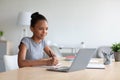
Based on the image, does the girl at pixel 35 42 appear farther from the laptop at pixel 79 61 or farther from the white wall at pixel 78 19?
the white wall at pixel 78 19

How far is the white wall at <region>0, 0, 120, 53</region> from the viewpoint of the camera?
5.18m

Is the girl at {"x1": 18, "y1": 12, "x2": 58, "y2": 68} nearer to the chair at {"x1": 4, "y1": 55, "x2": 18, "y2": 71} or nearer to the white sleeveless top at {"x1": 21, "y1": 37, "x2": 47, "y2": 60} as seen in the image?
the white sleeveless top at {"x1": 21, "y1": 37, "x2": 47, "y2": 60}

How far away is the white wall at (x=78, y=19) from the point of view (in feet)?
17.0

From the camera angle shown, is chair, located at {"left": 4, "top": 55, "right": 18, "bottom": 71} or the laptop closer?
the laptop

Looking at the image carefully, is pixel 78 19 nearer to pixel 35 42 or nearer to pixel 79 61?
pixel 35 42

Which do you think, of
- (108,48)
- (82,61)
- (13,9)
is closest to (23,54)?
(82,61)

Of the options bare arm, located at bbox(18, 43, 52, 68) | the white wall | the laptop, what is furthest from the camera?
the white wall

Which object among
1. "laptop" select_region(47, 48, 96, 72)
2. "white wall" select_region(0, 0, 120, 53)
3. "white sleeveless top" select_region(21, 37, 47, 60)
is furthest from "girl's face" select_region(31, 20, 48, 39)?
"white wall" select_region(0, 0, 120, 53)

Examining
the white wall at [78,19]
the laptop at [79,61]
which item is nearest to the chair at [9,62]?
the laptop at [79,61]

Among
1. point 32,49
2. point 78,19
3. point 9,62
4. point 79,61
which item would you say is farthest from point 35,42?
point 78,19

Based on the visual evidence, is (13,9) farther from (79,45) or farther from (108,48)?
(108,48)

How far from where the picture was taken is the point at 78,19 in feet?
17.4

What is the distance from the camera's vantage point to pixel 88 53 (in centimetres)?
186

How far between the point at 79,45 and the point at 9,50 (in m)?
1.53
